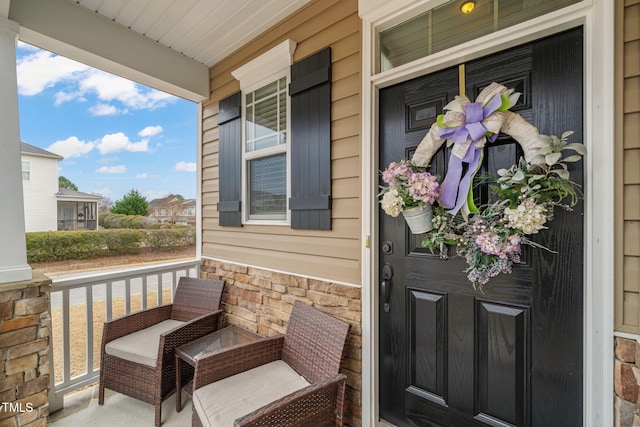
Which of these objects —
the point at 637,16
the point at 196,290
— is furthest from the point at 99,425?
the point at 637,16

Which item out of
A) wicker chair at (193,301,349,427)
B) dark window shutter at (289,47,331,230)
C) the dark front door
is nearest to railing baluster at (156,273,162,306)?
wicker chair at (193,301,349,427)

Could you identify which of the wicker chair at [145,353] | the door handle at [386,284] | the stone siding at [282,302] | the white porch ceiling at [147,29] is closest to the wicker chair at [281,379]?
the stone siding at [282,302]

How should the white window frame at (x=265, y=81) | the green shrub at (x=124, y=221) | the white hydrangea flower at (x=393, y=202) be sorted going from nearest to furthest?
the white hydrangea flower at (x=393, y=202), the white window frame at (x=265, y=81), the green shrub at (x=124, y=221)

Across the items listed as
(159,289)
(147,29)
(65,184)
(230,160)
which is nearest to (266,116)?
(230,160)

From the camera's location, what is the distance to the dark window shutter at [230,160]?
266 centimetres

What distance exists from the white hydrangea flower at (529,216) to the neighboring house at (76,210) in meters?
3.23

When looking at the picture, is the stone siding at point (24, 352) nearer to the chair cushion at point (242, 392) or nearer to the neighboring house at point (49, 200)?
the neighboring house at point (49, 200)

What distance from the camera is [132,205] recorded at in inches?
113

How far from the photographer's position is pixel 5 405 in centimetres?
168

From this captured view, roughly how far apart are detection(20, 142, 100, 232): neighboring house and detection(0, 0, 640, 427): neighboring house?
624mm

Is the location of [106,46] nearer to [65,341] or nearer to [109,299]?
[109,299]

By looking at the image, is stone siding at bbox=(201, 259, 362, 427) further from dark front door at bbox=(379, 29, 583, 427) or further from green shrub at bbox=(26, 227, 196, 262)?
green shrub at bbox=(26, 227, 196, 262)

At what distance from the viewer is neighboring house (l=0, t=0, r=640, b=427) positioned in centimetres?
110

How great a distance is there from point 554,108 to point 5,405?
3416 millimetres
